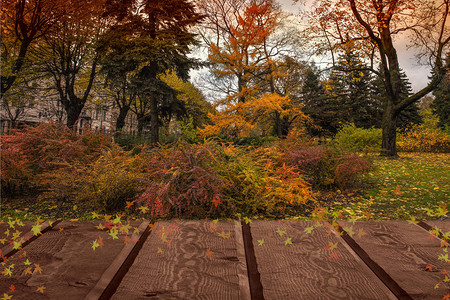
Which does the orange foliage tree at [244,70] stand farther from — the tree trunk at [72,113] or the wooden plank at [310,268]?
the wooden plank at [310,268]

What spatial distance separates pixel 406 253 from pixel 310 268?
0.72 m

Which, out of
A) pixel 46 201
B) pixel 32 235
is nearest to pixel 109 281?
pixel 32 235

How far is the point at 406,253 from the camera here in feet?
5.84

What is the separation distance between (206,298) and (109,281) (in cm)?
54

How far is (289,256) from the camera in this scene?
174 centimetres

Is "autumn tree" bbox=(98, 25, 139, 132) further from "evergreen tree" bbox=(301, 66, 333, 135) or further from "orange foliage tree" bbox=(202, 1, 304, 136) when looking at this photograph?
"evergreen tree" bbox=(301, 66, 333, 135)

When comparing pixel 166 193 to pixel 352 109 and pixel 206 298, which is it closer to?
pixel 206 298

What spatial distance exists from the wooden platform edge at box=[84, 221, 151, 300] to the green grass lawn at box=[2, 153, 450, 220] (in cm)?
133

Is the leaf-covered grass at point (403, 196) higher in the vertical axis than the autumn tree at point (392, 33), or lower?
lower

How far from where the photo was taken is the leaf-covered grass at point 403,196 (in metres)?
3.29

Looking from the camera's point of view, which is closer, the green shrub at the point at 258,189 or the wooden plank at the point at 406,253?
the wooden plank at the point at 406,253

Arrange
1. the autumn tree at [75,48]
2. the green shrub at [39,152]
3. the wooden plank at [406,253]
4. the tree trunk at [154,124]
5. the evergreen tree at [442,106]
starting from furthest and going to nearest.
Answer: the evergreen tree at [442,106] → the tree trunk at [154,124] → the autumn tree at [75,48] → the green shrub at [39,152] → the wooden plank at [406,253]

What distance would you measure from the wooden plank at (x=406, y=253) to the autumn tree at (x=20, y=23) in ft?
26.9

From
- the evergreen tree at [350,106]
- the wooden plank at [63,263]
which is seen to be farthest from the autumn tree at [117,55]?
the evergreen tree at [350,106]
